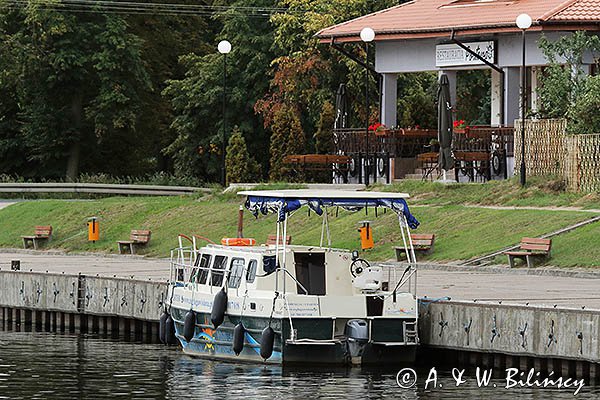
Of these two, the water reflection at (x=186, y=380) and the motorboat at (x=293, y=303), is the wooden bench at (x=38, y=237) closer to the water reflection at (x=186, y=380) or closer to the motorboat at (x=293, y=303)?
the water reflection at (x=186, y=380)

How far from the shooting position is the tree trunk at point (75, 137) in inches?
2886

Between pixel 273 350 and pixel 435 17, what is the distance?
27.9m

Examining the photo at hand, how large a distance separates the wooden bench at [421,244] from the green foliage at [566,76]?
22.5 ft

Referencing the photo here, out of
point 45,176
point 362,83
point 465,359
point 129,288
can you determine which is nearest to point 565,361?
point 465,359

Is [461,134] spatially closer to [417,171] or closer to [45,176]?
[417,171]

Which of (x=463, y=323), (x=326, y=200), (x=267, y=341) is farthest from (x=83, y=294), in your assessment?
(x=463, y=323)

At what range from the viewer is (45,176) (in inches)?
2943

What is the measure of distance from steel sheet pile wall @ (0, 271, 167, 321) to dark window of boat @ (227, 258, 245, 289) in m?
3.44

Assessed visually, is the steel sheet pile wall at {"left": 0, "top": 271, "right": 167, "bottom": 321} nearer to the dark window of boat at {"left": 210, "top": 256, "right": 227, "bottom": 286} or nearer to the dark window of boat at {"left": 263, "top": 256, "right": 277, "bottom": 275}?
the dark window of boat at {"left": 210, "top": 256, "right": 227, "bottom": 286}

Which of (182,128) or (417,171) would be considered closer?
(417,171)

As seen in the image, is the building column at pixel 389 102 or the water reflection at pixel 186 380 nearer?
the water reflection at pixel 186 380

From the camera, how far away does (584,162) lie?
43688 mm

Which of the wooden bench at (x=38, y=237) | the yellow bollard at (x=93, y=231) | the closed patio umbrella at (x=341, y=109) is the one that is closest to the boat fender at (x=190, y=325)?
the yellow bollard at (x=93, y=231)

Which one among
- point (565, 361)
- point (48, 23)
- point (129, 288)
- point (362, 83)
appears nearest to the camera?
point (565, 361)
